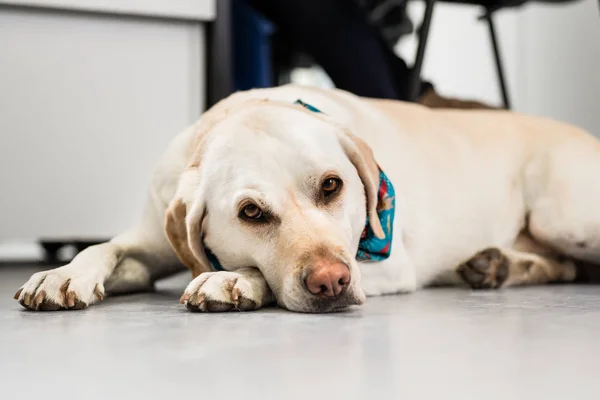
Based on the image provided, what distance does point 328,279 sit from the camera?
5.06 feet

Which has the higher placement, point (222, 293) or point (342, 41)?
point (342, 41)

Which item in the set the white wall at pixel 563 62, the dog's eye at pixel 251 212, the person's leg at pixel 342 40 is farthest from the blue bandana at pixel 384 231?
the white wall at pixel 563 62

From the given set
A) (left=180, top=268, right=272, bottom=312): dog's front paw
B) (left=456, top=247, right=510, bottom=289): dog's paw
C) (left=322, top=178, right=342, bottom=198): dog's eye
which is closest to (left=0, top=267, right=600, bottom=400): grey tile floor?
(left=180, top=268, right=272, bottom=312): dog's front paw

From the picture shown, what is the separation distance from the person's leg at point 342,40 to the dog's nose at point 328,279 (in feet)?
6.98

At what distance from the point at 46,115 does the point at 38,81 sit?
153 millimetres

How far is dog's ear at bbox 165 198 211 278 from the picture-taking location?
1.79 metres

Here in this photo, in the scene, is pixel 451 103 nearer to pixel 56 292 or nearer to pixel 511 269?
pixel 511 269

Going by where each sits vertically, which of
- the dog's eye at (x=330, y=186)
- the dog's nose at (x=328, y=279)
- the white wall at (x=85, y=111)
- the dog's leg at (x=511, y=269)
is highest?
the white wall at (x=85, y=111)

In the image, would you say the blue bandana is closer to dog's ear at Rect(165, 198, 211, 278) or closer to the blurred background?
dog's ear at Rect(165, 198, 211, 278)

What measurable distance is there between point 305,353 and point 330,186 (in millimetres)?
613

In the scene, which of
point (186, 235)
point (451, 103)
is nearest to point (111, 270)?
point (186, 235)

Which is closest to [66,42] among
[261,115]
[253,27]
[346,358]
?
[253,27]

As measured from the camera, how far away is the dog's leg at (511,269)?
7.57 ft

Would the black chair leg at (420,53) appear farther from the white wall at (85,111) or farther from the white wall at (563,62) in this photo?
the white wall at (563,62)
